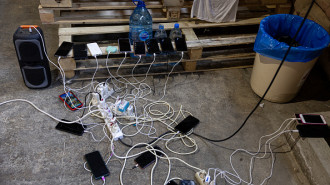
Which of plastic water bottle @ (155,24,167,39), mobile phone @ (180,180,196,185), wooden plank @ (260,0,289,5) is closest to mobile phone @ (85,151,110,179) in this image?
mobile phone @ (180,180,196,185)

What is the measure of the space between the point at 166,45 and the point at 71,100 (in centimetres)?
102

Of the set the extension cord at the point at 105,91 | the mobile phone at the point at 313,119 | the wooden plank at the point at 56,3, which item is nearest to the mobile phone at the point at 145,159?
the extension cord at the point at 105,91

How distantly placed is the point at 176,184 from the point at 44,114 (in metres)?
1.31

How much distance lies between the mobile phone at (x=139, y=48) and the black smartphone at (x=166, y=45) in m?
0.18

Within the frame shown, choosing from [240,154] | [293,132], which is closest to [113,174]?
[240,154]

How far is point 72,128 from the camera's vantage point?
237cm

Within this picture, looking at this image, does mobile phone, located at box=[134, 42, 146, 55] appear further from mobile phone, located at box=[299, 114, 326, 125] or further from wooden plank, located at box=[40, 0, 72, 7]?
mobile phone, located at box=[299, 114, 326, 125]

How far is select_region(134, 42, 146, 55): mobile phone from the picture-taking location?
2658 mm

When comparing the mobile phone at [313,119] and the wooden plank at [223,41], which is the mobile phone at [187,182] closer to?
the mobile phone at [313,119]

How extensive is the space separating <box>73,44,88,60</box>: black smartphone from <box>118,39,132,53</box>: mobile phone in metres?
0.33

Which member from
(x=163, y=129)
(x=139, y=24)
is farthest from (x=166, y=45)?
(x=163, y=129)

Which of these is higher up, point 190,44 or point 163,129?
point 190,44

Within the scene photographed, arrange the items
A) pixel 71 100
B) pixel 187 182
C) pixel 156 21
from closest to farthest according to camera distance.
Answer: pixel 187 182 → pixel 71 100 → pixel 156 21

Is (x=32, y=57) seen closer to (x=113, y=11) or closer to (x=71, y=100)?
(x=71, y=100)
